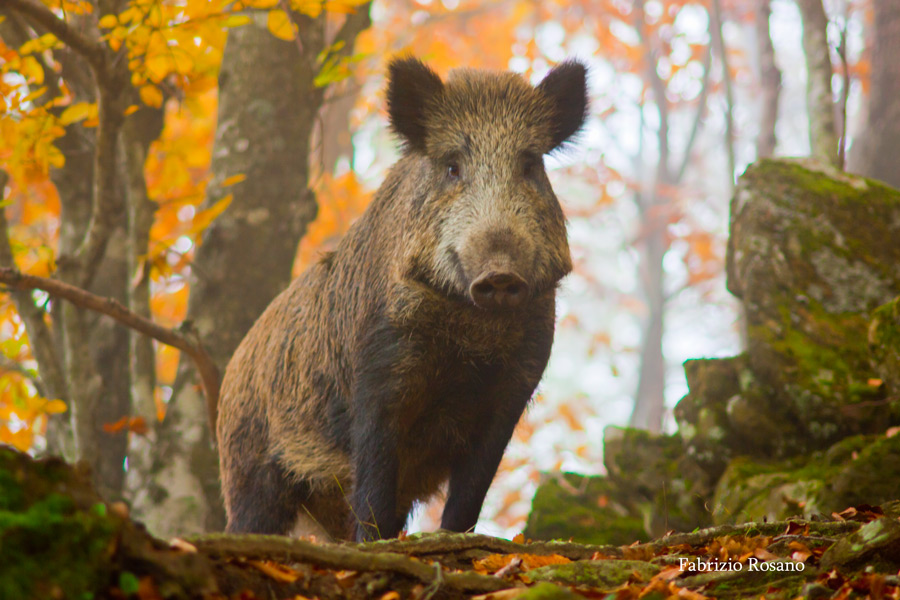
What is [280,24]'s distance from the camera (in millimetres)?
4176

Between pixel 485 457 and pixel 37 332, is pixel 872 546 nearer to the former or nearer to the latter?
pixel 485 457

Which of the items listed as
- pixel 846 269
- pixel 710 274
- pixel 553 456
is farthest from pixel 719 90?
pixel 846 269

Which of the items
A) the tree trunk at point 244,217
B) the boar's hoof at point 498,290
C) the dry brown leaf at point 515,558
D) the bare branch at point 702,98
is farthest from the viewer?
the bare branch at point 702,98

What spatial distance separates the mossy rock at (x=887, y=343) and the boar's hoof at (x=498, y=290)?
2346 mm

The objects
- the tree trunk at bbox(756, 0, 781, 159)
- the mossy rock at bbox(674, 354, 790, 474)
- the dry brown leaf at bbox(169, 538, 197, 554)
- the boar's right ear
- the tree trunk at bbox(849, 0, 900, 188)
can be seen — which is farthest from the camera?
the tree trunk at bbox(756, 0, 781, 159)

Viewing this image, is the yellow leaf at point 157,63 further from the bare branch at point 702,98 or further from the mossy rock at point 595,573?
the bare branch at point 702,98

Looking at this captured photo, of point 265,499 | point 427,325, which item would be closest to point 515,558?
point 427,325

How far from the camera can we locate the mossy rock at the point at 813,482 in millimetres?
4148

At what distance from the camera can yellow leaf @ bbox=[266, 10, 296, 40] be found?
4133mm

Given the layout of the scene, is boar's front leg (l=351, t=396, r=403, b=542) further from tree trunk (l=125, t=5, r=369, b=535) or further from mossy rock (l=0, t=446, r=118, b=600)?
mossy rock (l=0, t=446, r=118, b=600)

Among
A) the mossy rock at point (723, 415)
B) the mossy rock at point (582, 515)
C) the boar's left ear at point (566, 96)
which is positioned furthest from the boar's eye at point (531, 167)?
the mossy rock at point (582, 515)

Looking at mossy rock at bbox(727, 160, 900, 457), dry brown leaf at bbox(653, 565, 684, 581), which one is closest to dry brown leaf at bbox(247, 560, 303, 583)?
dry brown leaf at bbox(653, 565, 684, 581)

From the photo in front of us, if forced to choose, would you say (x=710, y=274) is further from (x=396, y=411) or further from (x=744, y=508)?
(x=396, y=411)

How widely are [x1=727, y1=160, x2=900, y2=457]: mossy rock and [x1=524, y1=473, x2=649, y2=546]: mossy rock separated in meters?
1.66
